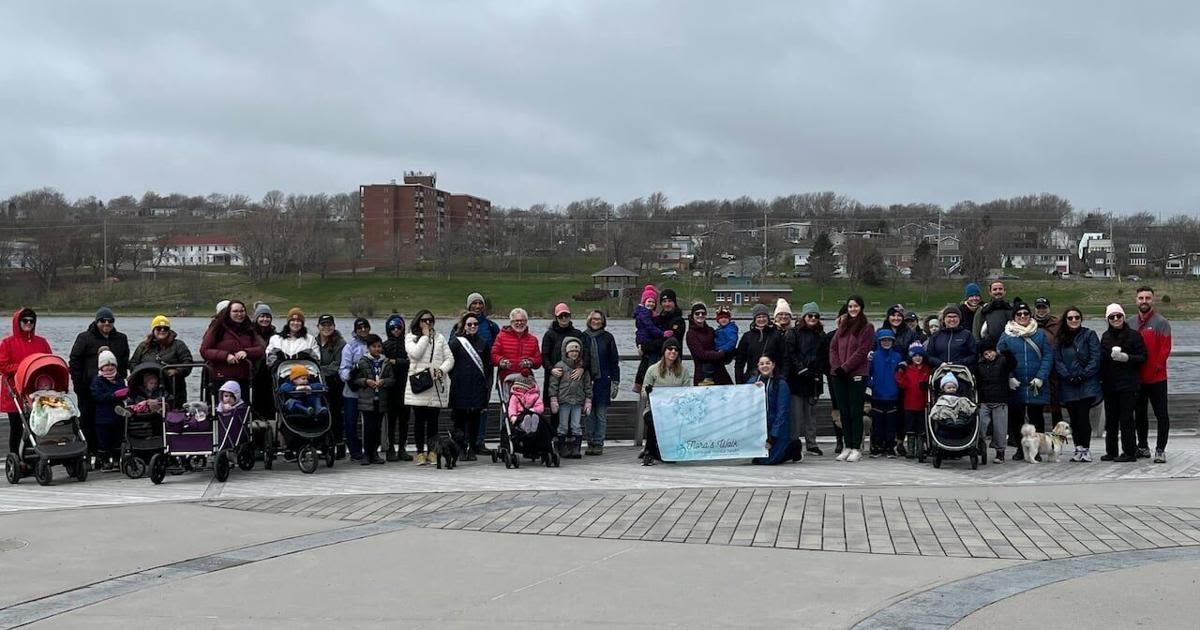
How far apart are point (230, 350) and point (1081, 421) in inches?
346

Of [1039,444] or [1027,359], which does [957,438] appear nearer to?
[1039,444]

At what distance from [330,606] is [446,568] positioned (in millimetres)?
1059


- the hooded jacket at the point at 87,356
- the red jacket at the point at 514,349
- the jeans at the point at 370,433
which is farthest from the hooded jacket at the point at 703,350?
the hooded jacket at the point at 87,356

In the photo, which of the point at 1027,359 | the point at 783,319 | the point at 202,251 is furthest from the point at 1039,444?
the point at 202,251

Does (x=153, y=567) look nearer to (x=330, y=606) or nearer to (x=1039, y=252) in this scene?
(x=330, y=606)

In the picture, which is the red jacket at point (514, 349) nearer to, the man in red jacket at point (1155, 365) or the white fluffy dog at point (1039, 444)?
the white fluffy dog at point (1039, 444)

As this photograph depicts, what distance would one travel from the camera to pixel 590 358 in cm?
1355

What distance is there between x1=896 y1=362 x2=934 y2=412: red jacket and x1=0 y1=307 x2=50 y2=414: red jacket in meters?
8.82

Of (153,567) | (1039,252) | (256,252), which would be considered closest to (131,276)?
(256,252)

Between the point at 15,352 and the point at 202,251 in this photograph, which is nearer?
the point at 15,352

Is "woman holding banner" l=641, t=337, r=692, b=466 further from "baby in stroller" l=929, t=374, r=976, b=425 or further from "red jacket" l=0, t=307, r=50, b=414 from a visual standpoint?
"red jacket" l=0, t=307, r=50, b=414

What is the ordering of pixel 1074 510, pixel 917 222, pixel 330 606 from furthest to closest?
1. pixel 917 222
2. pixel 1074 510
3. pixel 330 606

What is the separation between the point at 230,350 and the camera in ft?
41.0

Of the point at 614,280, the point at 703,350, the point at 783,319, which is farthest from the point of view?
the point at 614,280
